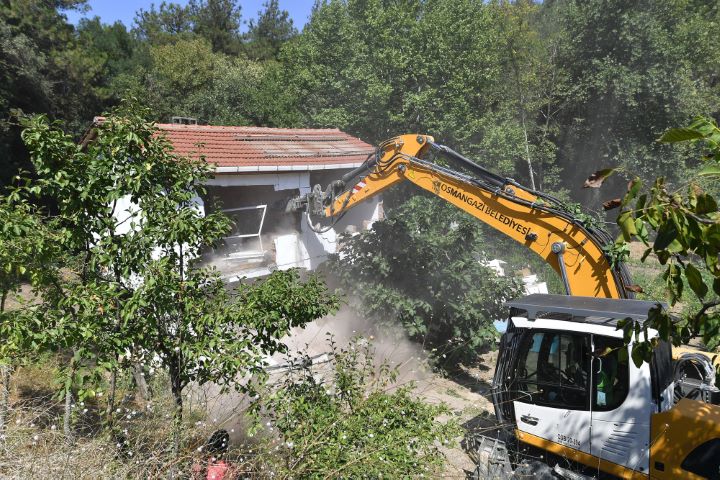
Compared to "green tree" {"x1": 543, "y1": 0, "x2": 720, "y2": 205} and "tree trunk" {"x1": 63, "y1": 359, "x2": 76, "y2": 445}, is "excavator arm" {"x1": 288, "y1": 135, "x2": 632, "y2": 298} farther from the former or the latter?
"green tree" {"x1": 543, "y1": 0, "x2": 720, "y2": 205}

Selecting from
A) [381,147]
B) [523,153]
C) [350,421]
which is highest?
[523,153]

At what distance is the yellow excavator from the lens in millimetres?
4309

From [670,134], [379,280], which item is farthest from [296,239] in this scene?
[670,134]

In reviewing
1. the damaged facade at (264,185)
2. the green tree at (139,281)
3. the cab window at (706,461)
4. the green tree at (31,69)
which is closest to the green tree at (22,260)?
the green tree at (139,281)

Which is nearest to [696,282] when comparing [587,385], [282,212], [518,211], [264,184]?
[587,385]

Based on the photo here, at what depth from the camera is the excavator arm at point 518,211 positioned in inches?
236

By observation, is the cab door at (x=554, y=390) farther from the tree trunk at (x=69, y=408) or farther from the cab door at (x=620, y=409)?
the tree trunk at (x=69, y=408)

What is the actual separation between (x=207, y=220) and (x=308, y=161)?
28.0 ft

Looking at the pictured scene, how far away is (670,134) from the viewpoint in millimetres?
2275

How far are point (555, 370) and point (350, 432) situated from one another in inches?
87.4

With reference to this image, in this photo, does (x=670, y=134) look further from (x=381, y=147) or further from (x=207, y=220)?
(x=381, y=147)

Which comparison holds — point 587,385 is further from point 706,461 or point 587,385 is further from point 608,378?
point 706,461

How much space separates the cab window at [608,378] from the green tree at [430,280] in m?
4.63

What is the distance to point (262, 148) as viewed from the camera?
41.4 ft
